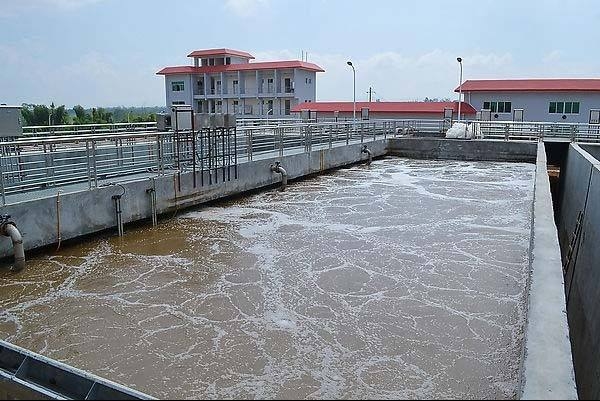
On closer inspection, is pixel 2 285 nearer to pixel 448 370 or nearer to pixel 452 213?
pixel 448 370

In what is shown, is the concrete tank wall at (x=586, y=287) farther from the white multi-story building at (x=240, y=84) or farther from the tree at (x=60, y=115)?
the white multi-story building at (x=240, y=84)

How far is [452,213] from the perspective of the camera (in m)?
11.7

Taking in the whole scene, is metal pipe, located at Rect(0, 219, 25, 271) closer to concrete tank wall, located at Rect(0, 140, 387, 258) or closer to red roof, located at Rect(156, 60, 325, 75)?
concrete tank wall, located at Rect(0, 140, 387, 258)

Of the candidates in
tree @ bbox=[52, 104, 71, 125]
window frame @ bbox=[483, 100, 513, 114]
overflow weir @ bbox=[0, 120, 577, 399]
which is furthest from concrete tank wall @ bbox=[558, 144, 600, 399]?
tree @ bbox=[52, 104, 71, 125]

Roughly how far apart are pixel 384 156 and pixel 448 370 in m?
19.3

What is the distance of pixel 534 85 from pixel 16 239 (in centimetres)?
3257

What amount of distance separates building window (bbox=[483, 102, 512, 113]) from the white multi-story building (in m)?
14.1

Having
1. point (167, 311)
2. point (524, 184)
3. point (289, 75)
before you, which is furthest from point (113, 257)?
point (289, 75)

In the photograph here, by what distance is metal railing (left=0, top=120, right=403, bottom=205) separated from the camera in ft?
28.7

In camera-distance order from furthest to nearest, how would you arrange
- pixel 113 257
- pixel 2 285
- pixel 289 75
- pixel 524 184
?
1. pixel 289 75
2. pixel 524 184
3. pixel 113 257
4. pixel 2 285

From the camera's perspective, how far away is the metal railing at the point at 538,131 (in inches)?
870

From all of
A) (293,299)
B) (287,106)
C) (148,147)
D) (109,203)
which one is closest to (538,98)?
(287,106)

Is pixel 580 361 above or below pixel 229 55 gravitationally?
below

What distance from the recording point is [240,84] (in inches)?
1687
